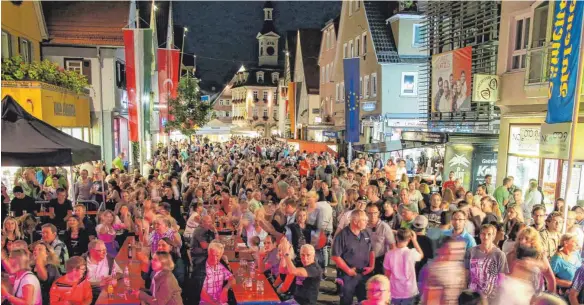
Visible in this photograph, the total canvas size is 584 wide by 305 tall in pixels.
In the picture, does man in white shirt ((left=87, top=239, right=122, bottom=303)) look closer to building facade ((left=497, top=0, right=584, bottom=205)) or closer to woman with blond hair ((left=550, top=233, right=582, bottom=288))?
woman with blond hair ((left=550, top=233, right=582, bottom=288))

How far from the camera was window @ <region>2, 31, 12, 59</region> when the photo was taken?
15841mm

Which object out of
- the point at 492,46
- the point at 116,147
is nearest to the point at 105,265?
the point at 492,46

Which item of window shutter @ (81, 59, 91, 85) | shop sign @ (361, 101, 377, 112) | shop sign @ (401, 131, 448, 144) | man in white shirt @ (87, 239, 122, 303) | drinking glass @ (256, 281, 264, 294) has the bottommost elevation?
drinking glass @ (256, 281, 264, 294)

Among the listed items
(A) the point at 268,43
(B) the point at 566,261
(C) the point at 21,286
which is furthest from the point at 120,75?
(A) the point at 268,43

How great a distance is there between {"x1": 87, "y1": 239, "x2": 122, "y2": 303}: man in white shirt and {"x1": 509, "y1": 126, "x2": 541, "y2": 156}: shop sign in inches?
439

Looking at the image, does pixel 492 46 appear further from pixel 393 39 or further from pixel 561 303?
pixel 561 303

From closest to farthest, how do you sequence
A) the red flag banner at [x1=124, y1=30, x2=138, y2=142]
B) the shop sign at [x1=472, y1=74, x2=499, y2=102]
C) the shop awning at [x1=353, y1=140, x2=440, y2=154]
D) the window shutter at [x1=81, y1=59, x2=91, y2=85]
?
the shop sign at [x1=472, y1=74, x2=499, y2=102] < the red flag banner at [x1=124, y1=30, x2=138, y2=142] < the shop awning at [x1=353, y1=140, x2=440, y2=154] < the window shutter at [x1=81, y1=59, x2=91, y2=85]

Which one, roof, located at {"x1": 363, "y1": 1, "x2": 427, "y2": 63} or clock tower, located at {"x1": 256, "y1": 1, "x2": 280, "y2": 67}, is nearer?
roof, located at {"x1": 363, "y1": 1, "x2": 427, "y2": 63}

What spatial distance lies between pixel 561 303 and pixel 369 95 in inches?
997

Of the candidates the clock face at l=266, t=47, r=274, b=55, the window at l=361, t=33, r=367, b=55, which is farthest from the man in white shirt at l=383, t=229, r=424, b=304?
the clock face at l=266, t=47, r=274, b=55

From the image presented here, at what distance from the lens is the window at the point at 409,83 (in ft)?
87.6

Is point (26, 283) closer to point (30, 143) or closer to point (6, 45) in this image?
point (30, 143)

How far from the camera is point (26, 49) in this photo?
18.9 meters

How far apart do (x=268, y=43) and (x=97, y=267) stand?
224ft
